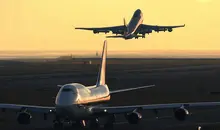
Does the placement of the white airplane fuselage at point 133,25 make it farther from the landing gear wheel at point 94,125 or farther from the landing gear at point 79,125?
the landing gear at point 79,125

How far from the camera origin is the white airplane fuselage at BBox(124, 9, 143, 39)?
121 meters

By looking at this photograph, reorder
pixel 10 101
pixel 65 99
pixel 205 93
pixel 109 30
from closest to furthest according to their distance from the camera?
1. pixel 65 99
2. pixel 10 101
3. pixel 205 93
4. pixel 109 30

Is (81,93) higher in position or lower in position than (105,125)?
higher

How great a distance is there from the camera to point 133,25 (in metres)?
130

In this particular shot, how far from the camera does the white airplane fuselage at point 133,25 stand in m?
121

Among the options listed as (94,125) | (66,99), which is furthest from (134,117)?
(94,125)

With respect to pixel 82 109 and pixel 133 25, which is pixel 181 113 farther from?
pixel 133 25

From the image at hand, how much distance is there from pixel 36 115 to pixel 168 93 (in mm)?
28290

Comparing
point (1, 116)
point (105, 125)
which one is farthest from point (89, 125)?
point (1, 116)

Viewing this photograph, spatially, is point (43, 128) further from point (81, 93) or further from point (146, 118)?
point (146, 118)

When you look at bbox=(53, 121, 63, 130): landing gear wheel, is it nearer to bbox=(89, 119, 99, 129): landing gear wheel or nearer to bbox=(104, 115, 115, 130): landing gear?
bbox=(89, 119, 99, 129): landing gear wheel

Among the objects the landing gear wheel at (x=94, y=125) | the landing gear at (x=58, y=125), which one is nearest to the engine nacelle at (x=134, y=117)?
the landing gear wheel at (x=94, y=125)

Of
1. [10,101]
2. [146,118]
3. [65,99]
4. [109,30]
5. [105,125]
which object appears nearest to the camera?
[65,99]

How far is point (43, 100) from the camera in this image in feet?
242
